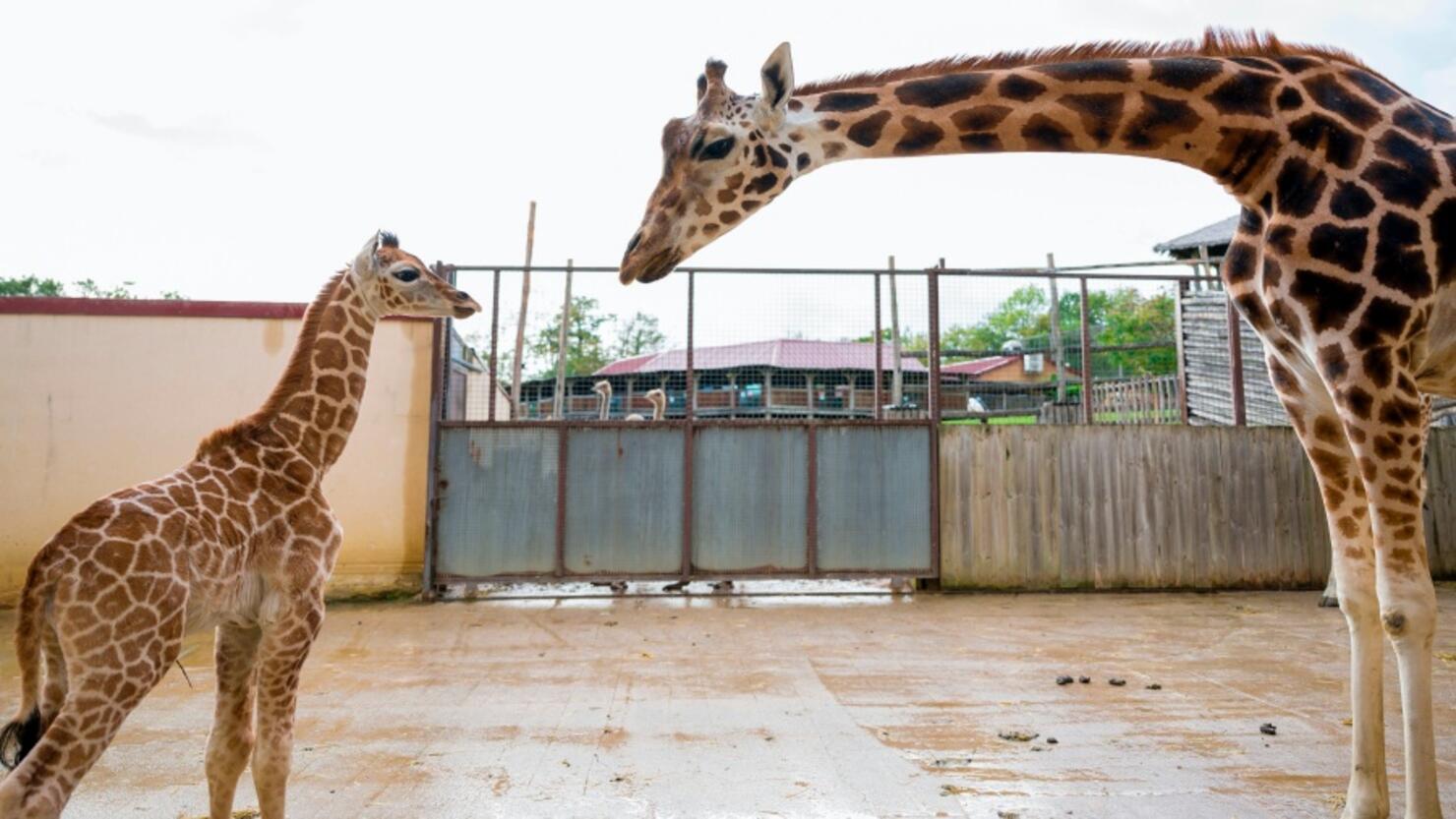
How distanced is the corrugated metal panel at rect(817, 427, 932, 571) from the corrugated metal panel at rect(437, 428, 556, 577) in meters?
2.45

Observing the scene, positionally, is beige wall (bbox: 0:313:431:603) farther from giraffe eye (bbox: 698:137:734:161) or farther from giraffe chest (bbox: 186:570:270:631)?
giraffe eye (bbox: 698:137:734:161)

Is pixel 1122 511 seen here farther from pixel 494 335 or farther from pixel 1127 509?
pixel 494 335

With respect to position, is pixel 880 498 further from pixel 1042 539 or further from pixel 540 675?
pixel 540 675

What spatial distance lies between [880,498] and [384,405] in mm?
4505

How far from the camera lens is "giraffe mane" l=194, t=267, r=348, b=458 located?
3.01 meters

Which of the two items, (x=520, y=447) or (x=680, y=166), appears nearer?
(x=680, y=166)

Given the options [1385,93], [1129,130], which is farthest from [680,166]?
[1385,93]

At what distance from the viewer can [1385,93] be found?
8.82 feet

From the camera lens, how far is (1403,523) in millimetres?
2385

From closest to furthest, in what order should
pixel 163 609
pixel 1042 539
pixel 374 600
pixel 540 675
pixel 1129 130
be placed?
pixel 163 609 → pixel 1129 130 → pixel 540 675 → pixel 374 600 → pixel 1042 539

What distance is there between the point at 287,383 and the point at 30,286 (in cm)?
3292

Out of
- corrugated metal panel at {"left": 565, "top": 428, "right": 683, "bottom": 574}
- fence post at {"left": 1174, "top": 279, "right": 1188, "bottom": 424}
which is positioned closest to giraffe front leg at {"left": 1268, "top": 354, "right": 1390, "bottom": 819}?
corrugated metal panel at {"left": 565, "top": 428, "right": 683, "bottom": 574}

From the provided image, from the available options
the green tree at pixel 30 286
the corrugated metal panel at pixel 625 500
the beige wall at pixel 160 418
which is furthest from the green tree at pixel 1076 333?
the green tree at pixel 30 286

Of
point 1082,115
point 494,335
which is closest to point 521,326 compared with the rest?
point 494,335
